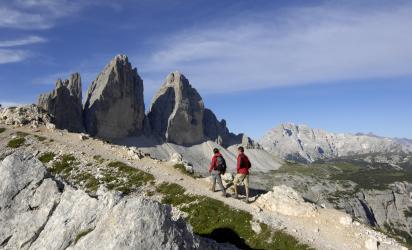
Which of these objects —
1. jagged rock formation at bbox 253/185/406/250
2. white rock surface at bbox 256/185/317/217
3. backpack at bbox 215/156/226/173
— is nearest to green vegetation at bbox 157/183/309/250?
jagged rock formation at bbox 253/185/406/250

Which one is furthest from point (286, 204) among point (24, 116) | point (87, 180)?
point (24, 116)

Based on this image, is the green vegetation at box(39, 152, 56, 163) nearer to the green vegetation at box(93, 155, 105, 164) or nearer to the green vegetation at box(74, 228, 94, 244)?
the green vegetation at box(93, 155, 105, 164)

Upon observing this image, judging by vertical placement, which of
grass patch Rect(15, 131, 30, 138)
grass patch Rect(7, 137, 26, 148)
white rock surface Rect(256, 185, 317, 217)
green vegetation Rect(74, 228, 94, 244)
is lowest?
white rock surface Rect(256, 185, 317, 217)

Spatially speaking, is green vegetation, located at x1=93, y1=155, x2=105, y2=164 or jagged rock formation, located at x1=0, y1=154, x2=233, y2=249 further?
green vegetation, located at x1=93, y1=155, x2=105, y2=164

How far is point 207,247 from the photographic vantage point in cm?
2292

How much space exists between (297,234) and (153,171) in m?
20.5

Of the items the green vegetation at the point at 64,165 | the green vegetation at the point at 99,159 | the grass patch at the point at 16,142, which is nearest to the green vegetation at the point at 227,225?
the green vegetation at the point at 99,159

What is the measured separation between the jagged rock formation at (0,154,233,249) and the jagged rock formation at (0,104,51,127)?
46.8m

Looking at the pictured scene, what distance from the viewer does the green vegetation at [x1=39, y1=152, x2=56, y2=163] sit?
55719 millimetres

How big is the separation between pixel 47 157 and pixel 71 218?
127 feet

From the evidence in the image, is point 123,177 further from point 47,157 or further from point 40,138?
point 40,138

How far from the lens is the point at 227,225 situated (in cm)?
3944

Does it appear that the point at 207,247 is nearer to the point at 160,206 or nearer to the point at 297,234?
the point at 160,206

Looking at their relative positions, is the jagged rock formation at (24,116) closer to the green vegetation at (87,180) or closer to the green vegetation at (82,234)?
the green vegetation at (87,180)
